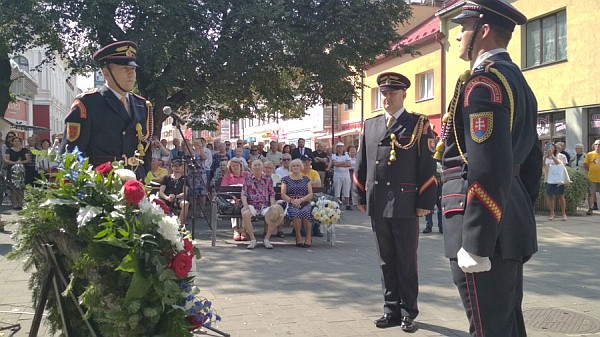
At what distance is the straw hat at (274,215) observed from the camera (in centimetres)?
983

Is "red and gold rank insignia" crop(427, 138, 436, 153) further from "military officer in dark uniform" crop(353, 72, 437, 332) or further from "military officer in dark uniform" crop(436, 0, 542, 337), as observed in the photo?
"military officer in dark uniform" crop(436, 0, 542, 337)

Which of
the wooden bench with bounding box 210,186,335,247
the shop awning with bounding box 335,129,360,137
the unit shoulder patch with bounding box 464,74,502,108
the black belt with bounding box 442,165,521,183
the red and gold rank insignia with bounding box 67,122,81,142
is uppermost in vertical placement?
the shop awning with bounding box 335,129,360,137

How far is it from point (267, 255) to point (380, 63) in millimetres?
24042

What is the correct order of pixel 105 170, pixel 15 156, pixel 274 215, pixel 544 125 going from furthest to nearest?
pixel 544 125, pixel 15 156, pixel 274 215, pixel 105 170

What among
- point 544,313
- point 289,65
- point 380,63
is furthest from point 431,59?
point 544,313

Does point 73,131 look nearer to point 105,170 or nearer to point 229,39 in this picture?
point 105,170

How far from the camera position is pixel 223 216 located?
1062 cm

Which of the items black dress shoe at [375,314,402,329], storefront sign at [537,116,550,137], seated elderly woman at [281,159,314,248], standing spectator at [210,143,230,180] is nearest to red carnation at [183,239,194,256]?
black dress shoe at [375,314,402,329]

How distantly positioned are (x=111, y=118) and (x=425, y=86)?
24.4 metres

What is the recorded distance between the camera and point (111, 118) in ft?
15.5

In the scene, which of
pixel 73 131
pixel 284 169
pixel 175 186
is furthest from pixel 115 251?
pixel 284 169

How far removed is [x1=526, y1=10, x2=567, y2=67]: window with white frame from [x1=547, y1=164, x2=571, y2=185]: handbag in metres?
7.10

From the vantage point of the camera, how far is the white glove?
2803 millimetres

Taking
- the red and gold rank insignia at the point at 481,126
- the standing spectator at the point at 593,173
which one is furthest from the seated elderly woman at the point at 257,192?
the standing spectator at the point at 593,173
